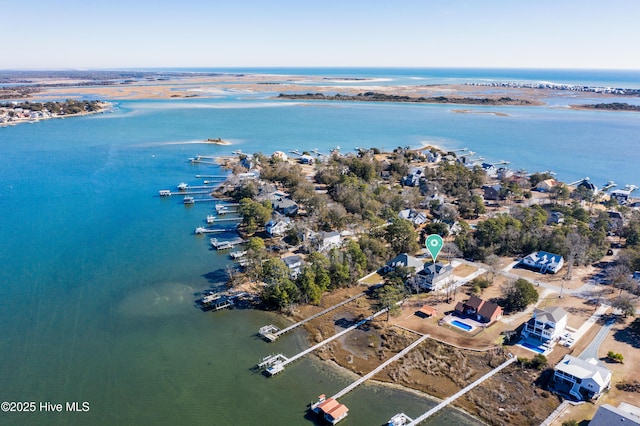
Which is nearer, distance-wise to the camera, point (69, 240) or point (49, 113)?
point (69, 240)

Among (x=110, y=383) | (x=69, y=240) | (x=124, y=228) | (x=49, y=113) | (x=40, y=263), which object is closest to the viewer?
(x=110, y=383)

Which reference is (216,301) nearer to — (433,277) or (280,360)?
(280,360)

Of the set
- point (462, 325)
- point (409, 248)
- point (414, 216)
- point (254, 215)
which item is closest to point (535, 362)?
point (462, 325)

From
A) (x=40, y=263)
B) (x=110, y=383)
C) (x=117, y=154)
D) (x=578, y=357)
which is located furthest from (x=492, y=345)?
(x=117, y=154)

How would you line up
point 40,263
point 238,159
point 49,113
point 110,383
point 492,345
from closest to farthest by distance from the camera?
point 110,383, point 492,345, point 40,263, point 238,159, point 49,113

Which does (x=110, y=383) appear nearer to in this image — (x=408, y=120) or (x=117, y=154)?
(x=117, y=154)

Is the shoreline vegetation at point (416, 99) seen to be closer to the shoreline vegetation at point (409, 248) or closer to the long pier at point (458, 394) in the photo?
the shoreline vegetation at point (409, 248)

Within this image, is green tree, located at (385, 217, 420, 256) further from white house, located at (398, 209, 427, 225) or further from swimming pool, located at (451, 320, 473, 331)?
swimming pool, located at (451, 320, 473, 331)

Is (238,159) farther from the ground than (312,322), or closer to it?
farther from the ground
